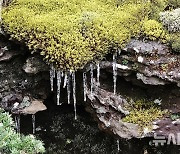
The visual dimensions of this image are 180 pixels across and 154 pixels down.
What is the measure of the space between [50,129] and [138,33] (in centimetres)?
344

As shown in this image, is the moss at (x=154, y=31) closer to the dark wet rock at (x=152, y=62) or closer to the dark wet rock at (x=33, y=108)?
the dark wet rock at (x=152, y=62)

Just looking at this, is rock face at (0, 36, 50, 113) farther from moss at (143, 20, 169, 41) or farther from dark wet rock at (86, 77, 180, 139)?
moss at (143, 20, 169, 41)

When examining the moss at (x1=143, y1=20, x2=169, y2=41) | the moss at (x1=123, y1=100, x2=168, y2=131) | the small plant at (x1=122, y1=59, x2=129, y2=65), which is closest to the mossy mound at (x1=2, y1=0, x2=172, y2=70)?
the moss at (x1=143, y1=20, x2=169, y2=41)

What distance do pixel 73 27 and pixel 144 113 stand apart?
233 cm

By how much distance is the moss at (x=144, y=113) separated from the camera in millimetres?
7195

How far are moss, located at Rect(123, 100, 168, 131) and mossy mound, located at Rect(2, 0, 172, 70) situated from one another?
134 centimetres

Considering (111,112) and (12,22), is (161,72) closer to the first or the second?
(111,112)

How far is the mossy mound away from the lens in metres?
6.88

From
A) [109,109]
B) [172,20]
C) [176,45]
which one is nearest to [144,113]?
[109,109]

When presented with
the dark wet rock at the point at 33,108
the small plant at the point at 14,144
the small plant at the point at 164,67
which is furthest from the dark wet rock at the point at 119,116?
the small plant at the point at 14,144

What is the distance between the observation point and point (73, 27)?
7.05 metres

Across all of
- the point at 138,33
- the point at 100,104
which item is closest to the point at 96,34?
the point at 138,33

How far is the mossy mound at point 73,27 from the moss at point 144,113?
1339 millimetres

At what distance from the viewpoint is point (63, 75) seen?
285 inches
